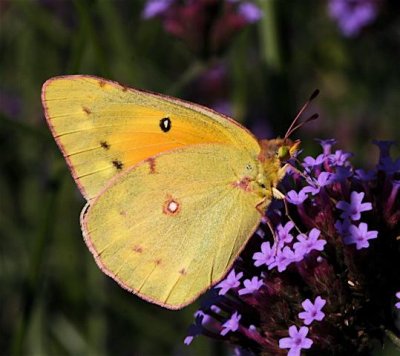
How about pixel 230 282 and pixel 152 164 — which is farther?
pixel 152 164

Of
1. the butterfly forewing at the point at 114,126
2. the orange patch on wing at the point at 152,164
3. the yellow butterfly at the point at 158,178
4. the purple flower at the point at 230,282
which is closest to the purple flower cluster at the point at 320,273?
the purple flower at the point at 230,282

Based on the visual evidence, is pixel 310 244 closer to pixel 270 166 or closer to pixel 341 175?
pixel 341 175

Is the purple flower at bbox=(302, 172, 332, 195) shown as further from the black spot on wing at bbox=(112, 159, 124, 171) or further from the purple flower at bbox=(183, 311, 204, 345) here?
the black spot on wing at bbox=(112, 159, 124, 171)

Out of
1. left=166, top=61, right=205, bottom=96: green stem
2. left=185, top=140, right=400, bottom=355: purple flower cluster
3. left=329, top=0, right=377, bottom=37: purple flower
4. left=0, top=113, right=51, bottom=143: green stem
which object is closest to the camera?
left=185, top=140, right=400, bottom=355: purple flower cluster

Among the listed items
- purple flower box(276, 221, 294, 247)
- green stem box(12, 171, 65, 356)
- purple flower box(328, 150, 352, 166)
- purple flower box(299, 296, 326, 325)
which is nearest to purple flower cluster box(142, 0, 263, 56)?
green stem box(12, 171, 65, 356)

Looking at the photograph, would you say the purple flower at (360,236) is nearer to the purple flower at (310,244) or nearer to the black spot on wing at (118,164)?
the purple flower at (310,244)

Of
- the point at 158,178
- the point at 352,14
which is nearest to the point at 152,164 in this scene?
the point at 158,178

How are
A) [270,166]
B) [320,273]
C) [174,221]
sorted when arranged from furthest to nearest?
1. [174,221]
2. [270,166]
3. [320,273]

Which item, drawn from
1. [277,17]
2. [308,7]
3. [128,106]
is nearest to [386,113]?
[308,7]
